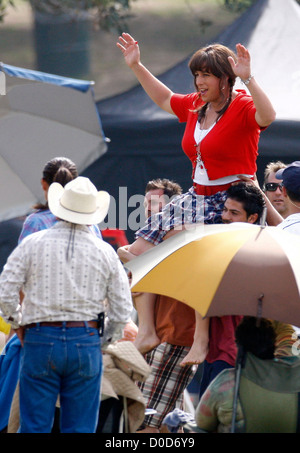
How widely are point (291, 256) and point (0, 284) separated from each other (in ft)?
4.56

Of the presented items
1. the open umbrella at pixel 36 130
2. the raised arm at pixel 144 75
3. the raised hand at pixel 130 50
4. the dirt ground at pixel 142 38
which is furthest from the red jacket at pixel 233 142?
the dirt ground at pixel 142 38

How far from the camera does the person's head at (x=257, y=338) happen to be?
159 inches

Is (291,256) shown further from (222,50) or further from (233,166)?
(222,50)

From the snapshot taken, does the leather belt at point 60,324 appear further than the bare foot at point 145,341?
No

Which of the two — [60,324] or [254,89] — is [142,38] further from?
[60,324]

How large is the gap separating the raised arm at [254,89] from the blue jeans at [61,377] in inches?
57.6

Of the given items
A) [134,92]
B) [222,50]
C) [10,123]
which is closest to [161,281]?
[222,50]

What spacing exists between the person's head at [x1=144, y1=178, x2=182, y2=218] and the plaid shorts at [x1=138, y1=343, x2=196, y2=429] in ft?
3.37

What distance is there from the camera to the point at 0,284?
13.3 ft

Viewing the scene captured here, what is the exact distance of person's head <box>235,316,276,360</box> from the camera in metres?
4.05

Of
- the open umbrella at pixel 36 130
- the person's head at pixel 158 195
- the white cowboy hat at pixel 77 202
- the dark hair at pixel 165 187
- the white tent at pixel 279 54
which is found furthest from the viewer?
the white tent at pixel 279 54

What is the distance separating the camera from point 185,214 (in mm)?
4922

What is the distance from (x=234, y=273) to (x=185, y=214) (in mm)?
821

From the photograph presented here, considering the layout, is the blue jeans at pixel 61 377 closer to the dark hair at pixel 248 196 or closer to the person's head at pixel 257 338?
the person's head at pixel 257 338
